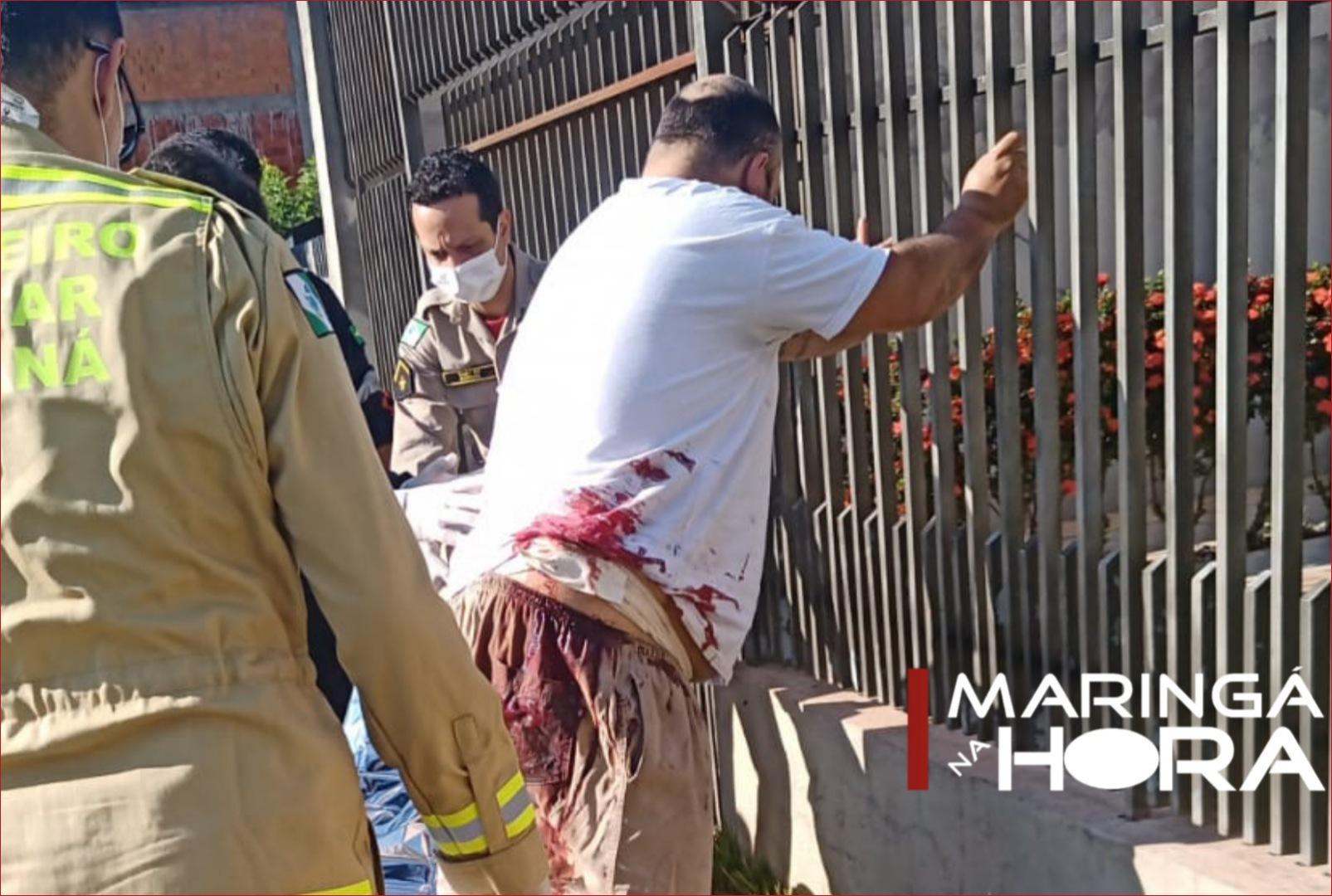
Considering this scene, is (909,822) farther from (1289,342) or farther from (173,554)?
(173,554)

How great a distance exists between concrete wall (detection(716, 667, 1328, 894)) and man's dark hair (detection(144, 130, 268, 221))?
195 centimetres

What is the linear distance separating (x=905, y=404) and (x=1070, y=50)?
0.93m

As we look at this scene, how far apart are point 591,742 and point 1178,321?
54.8 inches

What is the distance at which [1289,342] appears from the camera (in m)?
2.38

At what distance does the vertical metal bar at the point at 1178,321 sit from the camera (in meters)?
2.51

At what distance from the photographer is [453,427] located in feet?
12.3

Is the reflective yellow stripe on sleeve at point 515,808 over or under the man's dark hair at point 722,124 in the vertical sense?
under

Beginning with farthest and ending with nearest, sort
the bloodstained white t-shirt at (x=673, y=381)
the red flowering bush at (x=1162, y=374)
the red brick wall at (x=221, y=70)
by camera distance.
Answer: the red brick wall at (x=221, y=70) → the red flowering bush at (x=1162, y=374) → the bloodstained white t-shirt at (x=673, y=381)

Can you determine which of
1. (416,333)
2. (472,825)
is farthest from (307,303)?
(416,333)

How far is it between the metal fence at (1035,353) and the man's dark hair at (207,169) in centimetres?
119

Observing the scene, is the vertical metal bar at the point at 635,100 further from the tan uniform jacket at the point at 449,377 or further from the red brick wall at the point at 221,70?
the red brick wall at the point at 221,70

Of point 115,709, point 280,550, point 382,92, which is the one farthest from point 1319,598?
point 382,92

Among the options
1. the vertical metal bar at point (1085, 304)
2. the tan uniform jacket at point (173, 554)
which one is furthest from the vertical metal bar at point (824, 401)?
Answer: the tan uniform jacket at point (173, 554)

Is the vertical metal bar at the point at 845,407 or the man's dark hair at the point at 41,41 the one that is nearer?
the man's dark hair at the point at 41,41
